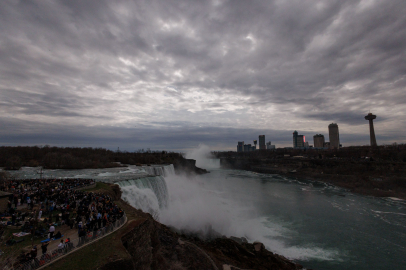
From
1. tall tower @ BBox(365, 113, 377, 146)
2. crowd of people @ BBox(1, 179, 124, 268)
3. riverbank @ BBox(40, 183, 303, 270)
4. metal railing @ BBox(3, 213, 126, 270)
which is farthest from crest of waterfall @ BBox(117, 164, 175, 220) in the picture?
tall tower @ BBox(365, 113, 377, 146)

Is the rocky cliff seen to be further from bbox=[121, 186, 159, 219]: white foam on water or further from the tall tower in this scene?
the tall tower

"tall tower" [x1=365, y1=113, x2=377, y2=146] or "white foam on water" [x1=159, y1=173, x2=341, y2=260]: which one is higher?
"tall tower" [x1=365, y1=113, x2=377, y2=146]

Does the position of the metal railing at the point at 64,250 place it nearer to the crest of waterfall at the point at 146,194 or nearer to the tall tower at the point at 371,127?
the crest of waterfall at the point at 146,194

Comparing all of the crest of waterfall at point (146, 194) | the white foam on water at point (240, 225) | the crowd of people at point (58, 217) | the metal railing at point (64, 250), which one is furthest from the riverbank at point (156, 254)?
the white foam on water at point (240, 225)

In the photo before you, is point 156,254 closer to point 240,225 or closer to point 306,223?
point 240,225

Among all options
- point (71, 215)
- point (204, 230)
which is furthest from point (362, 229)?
point (71, 215)

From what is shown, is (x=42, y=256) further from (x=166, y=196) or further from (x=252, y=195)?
(x=252, y=195)
